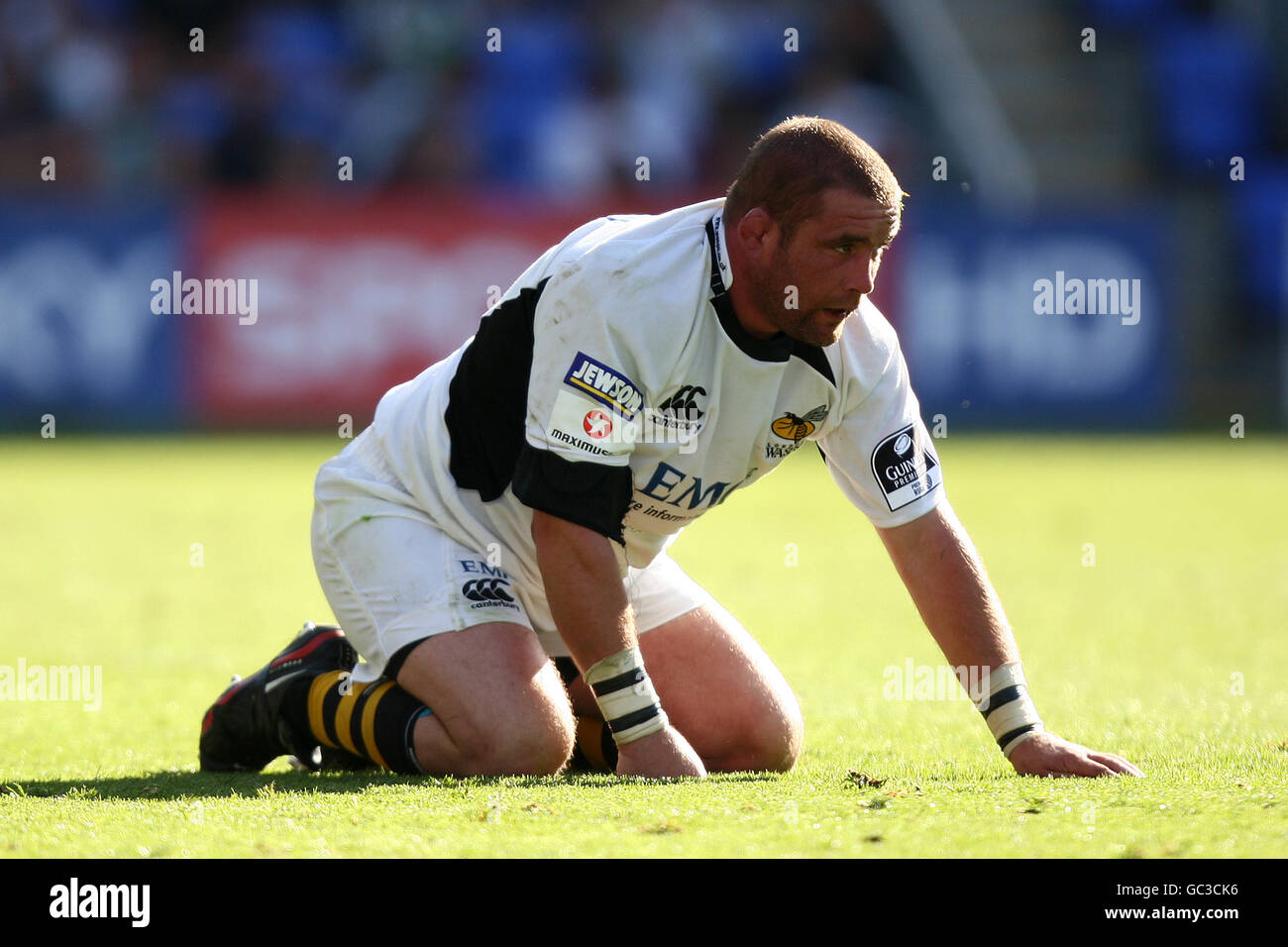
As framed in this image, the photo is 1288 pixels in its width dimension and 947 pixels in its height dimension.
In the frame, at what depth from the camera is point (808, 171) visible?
3.95 meters

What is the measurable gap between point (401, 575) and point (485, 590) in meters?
0.24

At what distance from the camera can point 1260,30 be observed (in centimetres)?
2039

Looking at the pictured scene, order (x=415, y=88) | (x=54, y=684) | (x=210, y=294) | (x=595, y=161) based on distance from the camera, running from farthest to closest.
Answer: (x=415, y=88), (x=595, y=161), (x=210, y=294), (x=54, y=684)

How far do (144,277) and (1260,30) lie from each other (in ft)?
43.9

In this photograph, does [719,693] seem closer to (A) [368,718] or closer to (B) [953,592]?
(B) [953,592]

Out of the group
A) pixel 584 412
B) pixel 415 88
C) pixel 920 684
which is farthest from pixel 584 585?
pixel 415 88

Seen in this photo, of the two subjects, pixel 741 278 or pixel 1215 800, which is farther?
pixel 741 278

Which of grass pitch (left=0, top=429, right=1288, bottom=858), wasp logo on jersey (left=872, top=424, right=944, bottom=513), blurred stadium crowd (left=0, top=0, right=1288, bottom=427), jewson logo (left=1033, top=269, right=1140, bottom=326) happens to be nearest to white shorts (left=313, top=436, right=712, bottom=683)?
grass pitch (left=0, top=429, right=1288, bottom=858)

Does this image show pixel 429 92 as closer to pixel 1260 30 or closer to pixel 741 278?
pixel 1260 30

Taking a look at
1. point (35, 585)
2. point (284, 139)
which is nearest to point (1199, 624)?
point (35, 585)

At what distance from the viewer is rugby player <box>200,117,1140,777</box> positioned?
409 centimetres

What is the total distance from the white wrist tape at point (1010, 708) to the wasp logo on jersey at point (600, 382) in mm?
1230
